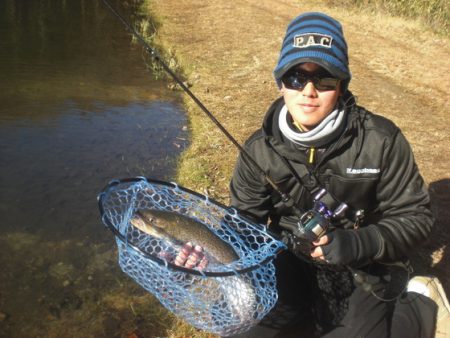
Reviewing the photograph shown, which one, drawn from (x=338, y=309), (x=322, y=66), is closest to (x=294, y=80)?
(x=322, y=66)

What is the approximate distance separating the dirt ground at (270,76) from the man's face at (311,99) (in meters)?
2.04

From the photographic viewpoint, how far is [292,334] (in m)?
3.54

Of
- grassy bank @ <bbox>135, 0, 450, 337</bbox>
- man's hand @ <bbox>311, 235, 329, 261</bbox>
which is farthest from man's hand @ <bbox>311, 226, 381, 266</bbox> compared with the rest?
grassy bank @ <bbox>135, 0, 450, 337</bbox>

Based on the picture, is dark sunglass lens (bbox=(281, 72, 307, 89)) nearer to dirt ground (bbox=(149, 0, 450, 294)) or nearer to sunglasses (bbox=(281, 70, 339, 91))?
sunglasses (bbox=(281, 70, 339, 91))

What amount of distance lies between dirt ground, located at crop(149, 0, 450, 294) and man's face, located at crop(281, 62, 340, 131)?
2042 mm

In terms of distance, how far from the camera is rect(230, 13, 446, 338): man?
8.89 ft

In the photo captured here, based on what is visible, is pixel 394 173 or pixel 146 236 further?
pixel 146 236

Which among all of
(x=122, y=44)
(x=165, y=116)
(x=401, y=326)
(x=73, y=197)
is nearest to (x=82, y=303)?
(x=73, y=197)

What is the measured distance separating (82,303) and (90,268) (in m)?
0.39

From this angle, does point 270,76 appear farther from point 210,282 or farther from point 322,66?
point 210,282

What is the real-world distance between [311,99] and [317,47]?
0.95 feet

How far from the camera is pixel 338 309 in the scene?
10.3 feet

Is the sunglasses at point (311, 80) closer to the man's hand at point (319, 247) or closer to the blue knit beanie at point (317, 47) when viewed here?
the blue knit beanie at point (317, 47)

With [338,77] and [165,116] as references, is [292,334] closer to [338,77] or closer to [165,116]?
[338,77]
